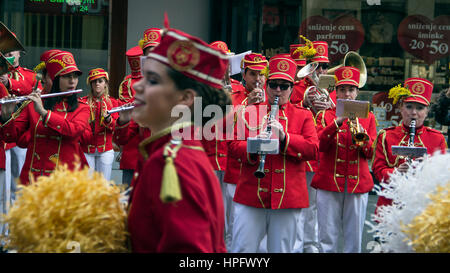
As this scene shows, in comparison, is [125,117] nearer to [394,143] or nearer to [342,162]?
[342,162]

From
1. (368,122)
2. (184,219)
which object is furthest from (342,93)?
(184,219)

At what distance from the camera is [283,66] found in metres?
6.01

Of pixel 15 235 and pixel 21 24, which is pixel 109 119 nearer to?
pixel 21 24

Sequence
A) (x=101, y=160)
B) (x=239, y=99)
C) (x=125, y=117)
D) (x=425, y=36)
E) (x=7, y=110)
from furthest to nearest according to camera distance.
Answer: (x=425, y=36), (x=101, y=160), (x=239, y=99), (x=125, y=117), (x=7, y=110)

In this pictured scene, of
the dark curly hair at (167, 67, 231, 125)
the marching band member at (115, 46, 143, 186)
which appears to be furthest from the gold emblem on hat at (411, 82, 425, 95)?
the dark curly hair at (167, 67, 231, 125)

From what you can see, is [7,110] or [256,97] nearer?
[7,110]

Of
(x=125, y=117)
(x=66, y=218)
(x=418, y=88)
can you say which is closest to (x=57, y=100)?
(x=125, y=117)

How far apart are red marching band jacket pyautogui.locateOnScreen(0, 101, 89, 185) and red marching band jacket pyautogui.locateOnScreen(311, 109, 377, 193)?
2515 mm

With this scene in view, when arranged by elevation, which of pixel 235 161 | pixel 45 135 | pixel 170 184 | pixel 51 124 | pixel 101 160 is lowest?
pixel 101 160

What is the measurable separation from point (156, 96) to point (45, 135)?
150 inches

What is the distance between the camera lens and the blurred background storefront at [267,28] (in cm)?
1201

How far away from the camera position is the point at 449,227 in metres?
2.84

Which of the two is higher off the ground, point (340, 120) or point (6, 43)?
point (6, 43)

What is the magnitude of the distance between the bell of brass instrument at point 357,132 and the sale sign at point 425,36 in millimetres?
5747
